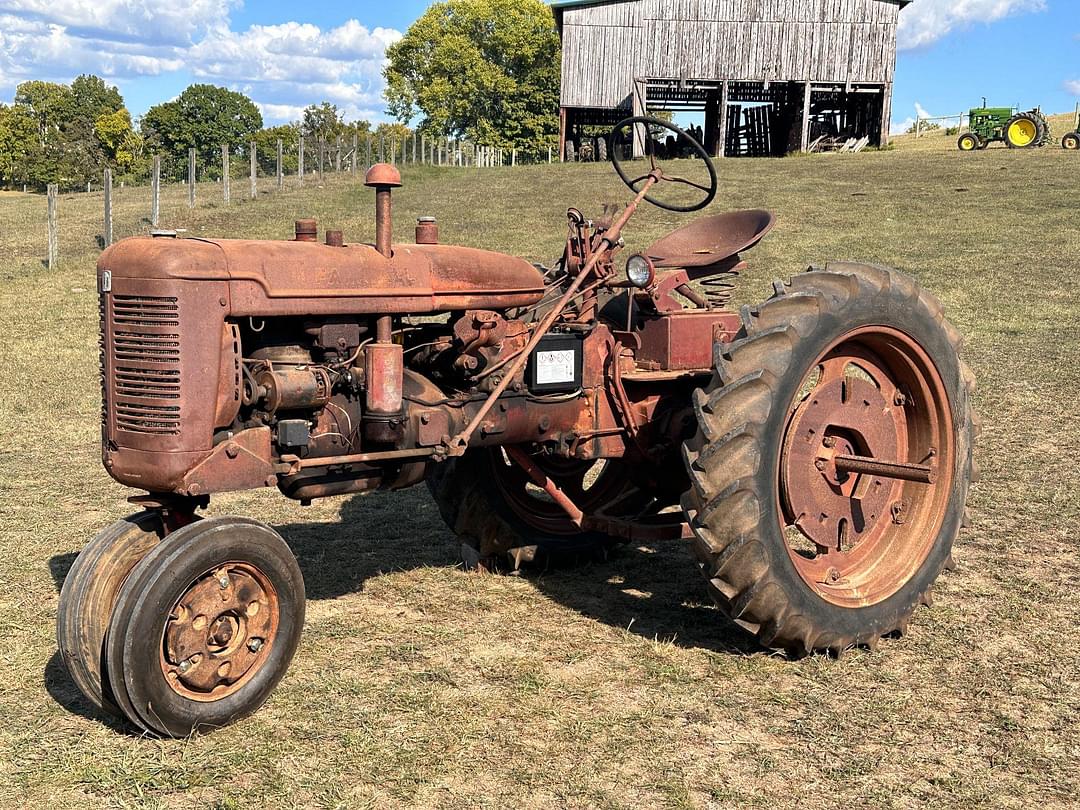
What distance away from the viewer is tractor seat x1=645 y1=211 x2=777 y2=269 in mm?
5215

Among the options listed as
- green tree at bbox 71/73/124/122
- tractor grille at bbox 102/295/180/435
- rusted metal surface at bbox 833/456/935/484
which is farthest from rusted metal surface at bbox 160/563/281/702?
green tree at bbox 71/73/124/122

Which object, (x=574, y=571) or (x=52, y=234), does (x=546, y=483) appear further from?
(x=52, y=234)

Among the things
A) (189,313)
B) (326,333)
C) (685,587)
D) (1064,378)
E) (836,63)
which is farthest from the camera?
(836,63)

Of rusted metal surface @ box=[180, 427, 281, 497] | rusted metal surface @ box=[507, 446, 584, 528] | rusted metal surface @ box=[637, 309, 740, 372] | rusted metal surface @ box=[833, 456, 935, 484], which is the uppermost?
rusted metal surface @ box=[637, 309, 740, 372]

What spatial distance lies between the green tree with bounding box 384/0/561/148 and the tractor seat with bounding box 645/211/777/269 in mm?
59288

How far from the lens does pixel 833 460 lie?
4633 millimetres

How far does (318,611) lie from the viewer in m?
4.86

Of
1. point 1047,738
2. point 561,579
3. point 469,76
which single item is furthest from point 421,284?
point 469,76

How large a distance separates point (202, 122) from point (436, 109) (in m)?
28.6

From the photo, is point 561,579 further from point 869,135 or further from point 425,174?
point 869,135

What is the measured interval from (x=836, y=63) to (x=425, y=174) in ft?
46.6

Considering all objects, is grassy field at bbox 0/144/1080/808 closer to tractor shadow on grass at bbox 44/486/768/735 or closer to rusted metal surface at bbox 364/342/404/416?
tractor shadow on grass at bbox 44/486/768/735

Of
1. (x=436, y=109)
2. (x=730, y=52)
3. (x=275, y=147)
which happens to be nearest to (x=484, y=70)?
(x=436, y=109)

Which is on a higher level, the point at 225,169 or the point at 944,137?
the point at 944,137
